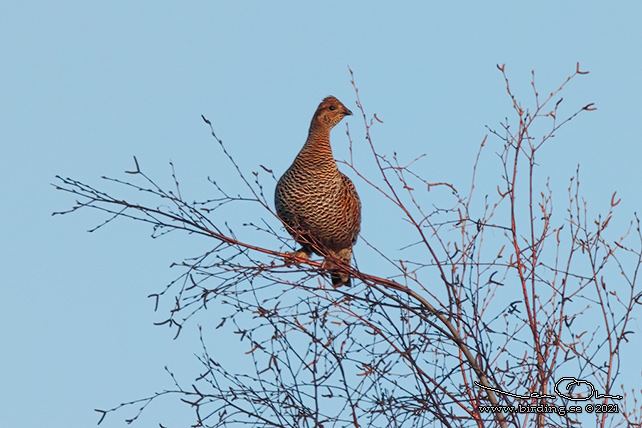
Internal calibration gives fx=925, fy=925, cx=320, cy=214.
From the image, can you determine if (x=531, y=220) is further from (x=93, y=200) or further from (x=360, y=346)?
(x=93, y=200)

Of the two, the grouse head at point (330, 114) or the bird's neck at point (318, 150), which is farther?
the grouse head at point (330, 114)

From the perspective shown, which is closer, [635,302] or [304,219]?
[635,302]

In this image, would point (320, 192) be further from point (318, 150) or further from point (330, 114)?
point (330, 114)

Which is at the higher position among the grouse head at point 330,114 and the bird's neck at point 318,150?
the grouse head at point 330,114

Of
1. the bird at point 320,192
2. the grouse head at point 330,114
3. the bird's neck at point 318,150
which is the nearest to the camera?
the bird at point 320,192

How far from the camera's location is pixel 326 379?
15.3 ft

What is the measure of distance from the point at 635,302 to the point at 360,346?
1429mm

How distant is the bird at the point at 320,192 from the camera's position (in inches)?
329

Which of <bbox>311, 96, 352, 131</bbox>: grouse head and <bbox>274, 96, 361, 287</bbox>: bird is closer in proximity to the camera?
<bbox>274, 96, 361, 287</bbox>: bird

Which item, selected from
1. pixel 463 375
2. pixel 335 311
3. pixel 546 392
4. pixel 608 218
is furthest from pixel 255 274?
pixel 608 218

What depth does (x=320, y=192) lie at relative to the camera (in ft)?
27.6

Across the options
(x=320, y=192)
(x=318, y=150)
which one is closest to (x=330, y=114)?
(x=318, y=150)

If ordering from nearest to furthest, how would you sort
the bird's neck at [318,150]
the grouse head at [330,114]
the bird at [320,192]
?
the bird at [320,192]
the bird's neck at [318,150]
the grouse head at [330,114]

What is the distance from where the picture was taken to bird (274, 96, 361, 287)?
8.37 m
